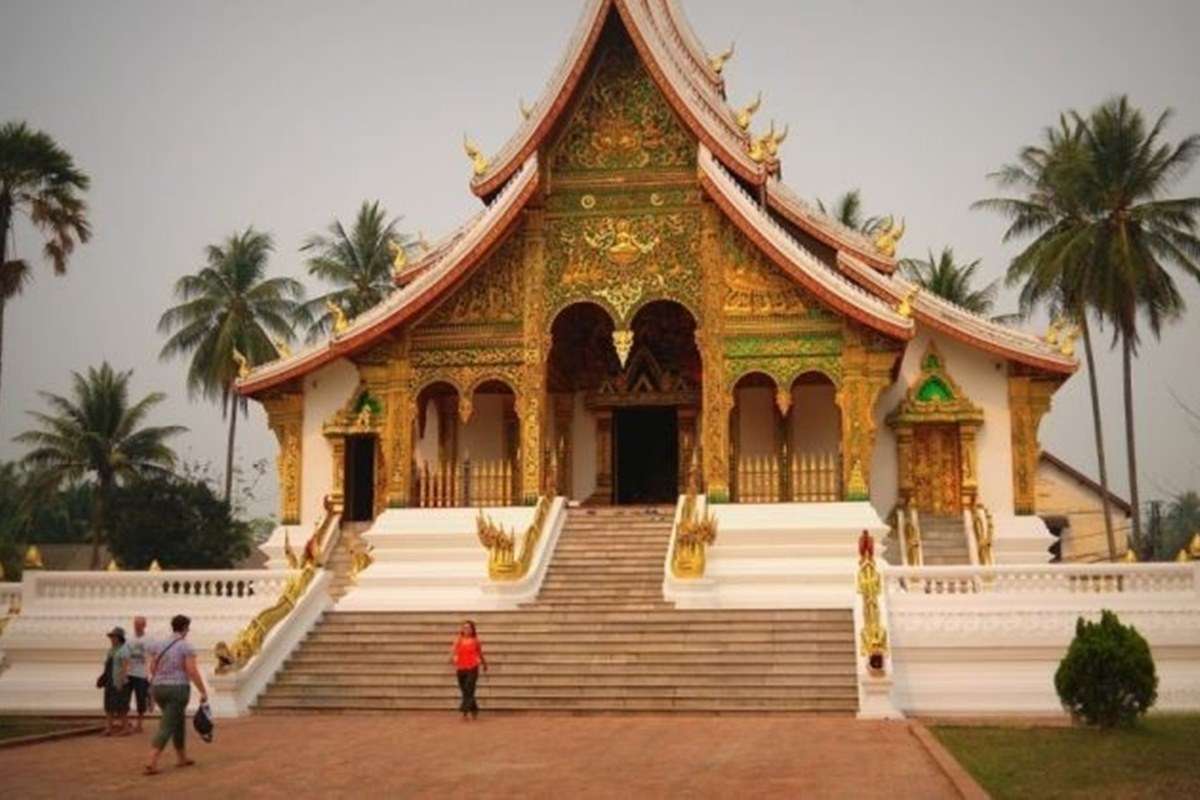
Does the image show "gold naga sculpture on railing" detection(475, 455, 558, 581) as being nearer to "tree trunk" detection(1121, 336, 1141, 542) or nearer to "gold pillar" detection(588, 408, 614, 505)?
"gold pillar" detection(588, 408, 614, 505)

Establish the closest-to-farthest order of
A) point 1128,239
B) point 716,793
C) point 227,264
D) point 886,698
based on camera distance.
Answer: point 716,793
point 886,698
point 1128,239
point 227,264

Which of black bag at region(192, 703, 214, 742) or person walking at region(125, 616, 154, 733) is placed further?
person walking at region(125, 616, 154, 733)

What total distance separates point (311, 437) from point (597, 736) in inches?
467

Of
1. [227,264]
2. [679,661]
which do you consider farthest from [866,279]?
[227,264]

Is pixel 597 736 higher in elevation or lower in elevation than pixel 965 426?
lower

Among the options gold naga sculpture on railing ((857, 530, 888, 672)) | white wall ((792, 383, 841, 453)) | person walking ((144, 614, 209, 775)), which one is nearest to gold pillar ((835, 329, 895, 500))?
white wall ((792, 383, 841, 453))

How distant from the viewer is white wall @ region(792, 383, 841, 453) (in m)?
22.9

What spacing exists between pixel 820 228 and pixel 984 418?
4.49m

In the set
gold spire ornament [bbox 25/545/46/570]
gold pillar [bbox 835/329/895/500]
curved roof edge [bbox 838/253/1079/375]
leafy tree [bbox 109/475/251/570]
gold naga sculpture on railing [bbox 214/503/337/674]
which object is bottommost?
gold naga sculpture on railing [bbox 214/503/337/674]

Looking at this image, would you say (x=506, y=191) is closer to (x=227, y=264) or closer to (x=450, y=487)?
(x=450, y=487)

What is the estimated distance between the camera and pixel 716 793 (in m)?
8.79

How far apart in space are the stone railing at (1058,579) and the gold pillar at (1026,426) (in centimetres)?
586

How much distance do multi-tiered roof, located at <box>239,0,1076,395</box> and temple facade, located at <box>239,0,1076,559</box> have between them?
0.04 meters

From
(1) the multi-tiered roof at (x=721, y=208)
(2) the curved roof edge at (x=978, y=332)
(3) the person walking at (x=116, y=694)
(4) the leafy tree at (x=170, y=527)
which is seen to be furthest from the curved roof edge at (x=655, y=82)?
(4) the leafy tree at (x=170, y=527)
